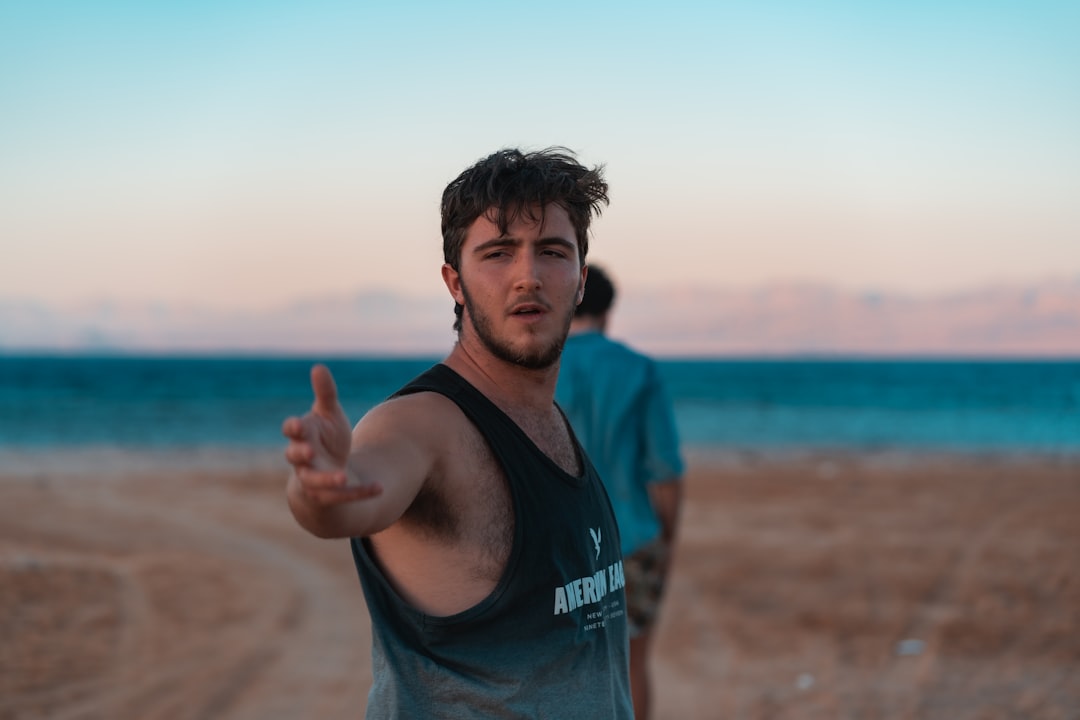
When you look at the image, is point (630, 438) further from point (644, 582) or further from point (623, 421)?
point (644, 582)

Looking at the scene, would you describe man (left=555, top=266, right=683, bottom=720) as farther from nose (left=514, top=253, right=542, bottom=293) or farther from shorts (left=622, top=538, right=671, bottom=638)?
nose (left=514, top=253, right=542, bottom=293)

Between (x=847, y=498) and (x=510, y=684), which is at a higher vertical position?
(x=510, y=684)

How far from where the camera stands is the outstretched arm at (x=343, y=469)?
1.46m

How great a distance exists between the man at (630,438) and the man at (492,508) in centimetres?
223

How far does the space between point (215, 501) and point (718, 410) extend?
24.5m

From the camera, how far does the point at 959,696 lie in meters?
6.12

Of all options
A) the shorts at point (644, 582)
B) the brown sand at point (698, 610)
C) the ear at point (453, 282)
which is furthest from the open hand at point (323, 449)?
the brown sand at point (698, 610)

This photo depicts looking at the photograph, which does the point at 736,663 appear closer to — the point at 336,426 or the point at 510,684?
the point at 510,684

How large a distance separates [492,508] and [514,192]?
2.25 ft

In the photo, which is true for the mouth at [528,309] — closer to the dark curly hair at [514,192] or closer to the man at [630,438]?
the dark curly hair at [514,192]

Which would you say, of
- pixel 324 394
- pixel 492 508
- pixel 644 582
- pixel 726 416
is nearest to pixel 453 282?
pixel 492 508

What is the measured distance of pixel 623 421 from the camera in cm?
448

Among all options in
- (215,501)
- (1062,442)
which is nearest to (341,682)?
(215,501)

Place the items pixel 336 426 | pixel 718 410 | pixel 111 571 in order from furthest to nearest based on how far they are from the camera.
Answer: pixel 718 410
pixel 111 571
pixel 336 426
